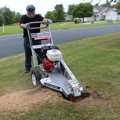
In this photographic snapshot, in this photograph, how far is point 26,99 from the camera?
3.12 metres

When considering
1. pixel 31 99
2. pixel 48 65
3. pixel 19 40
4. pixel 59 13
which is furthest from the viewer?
pixel 59 13

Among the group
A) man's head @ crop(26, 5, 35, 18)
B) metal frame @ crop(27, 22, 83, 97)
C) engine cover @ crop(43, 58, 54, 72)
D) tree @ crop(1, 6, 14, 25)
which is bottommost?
metal frame @ crop(27, 22, 83, 97)

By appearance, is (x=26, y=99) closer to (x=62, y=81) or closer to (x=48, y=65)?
(x=62, y=81)

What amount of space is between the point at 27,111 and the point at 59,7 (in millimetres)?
78240

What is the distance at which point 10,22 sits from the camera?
7762 centimetres

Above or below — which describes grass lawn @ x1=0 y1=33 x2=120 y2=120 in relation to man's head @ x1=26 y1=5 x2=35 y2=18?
below

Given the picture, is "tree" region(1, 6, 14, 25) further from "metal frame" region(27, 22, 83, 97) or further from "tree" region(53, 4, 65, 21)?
"metal frame" region(27, 22, 83, 97)

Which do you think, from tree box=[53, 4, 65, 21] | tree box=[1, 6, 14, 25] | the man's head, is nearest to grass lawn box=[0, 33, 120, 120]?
the man's head

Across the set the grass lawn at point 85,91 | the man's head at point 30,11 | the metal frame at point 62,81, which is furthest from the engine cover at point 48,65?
the man's head at point 30,11

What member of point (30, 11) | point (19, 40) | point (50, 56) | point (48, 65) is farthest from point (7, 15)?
point (50, 56)

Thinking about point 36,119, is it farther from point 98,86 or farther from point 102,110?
point 98,86

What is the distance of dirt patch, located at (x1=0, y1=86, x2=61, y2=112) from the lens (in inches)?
112

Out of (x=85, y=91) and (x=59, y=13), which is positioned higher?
(x=59, y=13)

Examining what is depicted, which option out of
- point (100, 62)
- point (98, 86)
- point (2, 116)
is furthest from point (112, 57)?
point (2, 116)
